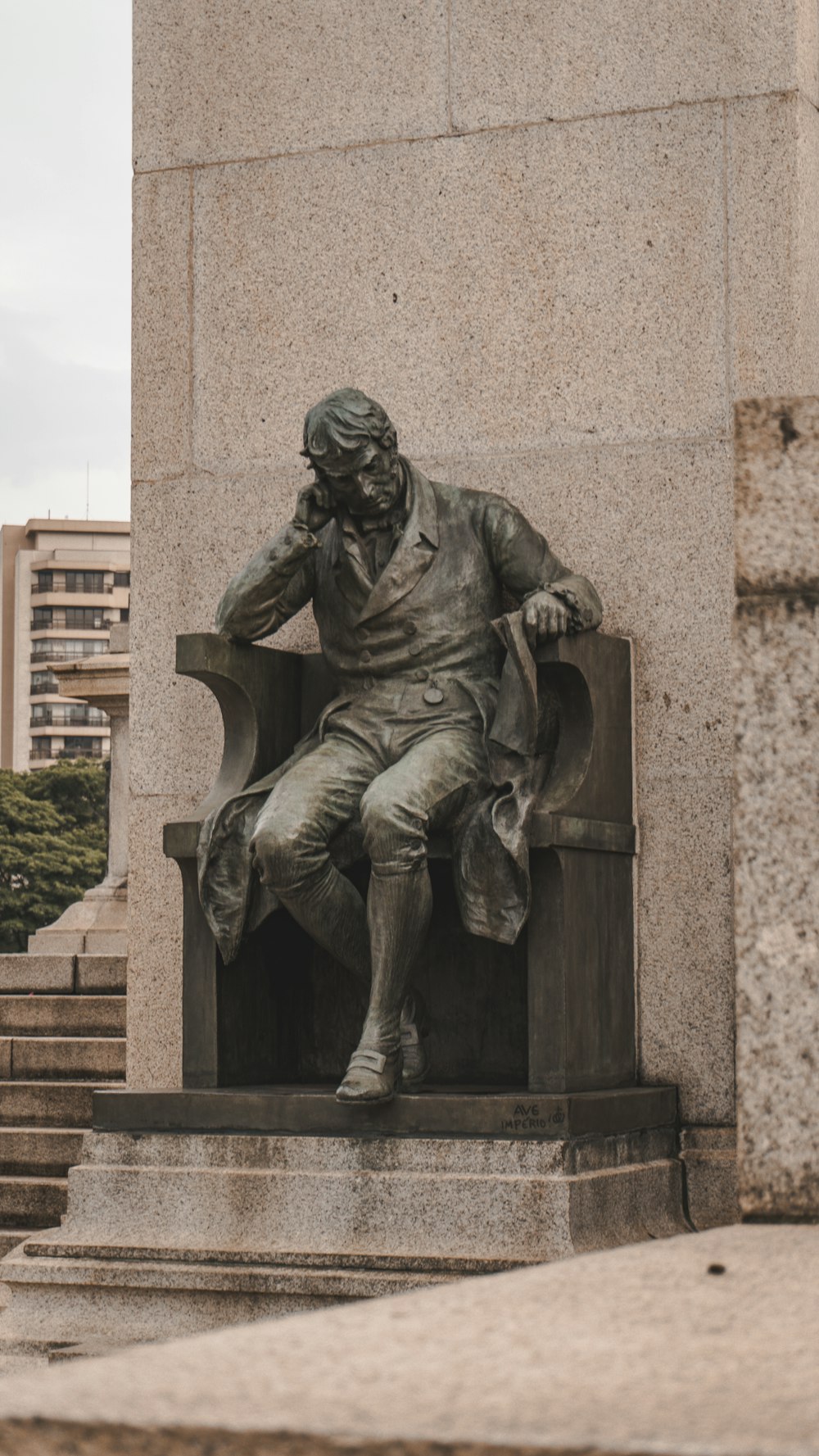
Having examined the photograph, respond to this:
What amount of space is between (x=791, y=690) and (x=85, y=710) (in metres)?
100

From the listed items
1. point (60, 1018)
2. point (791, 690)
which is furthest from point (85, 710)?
point (791, 690)

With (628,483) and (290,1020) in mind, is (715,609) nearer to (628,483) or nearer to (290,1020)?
(628,483)

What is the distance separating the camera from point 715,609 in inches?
258

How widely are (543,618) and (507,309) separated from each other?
1532 millimetres

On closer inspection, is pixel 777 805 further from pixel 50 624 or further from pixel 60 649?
pixel 60 649

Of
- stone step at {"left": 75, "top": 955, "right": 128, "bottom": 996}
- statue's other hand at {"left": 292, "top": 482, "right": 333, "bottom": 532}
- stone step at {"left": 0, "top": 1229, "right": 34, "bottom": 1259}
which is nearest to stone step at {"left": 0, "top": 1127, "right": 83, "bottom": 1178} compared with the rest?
stone step at {"left": 0, "top": 1229, "right": 34, "bottom": 1259}

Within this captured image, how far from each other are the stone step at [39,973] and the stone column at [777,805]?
22.7 ft

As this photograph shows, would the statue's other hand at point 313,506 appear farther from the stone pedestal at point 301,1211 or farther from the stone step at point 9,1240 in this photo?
the stone step at point 9,1240

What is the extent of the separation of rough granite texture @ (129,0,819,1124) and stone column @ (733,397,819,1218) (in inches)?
119

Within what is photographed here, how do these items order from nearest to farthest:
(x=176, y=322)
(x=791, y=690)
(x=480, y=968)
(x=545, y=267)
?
(x=791, y=690) < (x=480, y=968) < (x=545, y=267) < (x=176, y=322)

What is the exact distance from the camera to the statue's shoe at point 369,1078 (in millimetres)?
5555

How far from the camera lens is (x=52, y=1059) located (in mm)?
9117

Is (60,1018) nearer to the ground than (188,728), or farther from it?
nearer to the ground

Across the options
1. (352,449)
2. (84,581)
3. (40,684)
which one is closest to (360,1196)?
(352,449)
